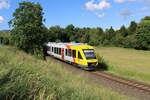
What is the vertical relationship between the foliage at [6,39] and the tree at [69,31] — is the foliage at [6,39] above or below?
below

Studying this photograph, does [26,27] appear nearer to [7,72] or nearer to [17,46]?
[17,46]

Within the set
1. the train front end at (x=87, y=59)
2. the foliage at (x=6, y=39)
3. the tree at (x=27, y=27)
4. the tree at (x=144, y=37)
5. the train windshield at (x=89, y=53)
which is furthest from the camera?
the tree at (x=144, y=37)

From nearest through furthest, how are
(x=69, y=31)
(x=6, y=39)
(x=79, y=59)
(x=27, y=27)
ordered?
(x=79, y=59)
(x=27, y=27)
(x=6, y=39)
(x=69, y=31)

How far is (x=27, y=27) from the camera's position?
20.0 m

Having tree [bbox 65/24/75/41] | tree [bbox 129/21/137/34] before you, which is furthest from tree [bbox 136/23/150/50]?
tree [bbox 65/24/75/41]

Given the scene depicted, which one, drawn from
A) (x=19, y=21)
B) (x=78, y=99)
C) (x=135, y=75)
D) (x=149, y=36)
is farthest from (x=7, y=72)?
(x=149, y=36)

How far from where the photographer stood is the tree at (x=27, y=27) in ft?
65.8

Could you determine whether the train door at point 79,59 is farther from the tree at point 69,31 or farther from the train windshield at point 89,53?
the tree at point 69,31

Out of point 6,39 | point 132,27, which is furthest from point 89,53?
point 132,27

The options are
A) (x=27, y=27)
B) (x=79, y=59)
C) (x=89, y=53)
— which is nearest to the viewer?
(x=89, y=53)

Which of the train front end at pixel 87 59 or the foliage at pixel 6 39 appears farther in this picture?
the foliage at pixel 6 39

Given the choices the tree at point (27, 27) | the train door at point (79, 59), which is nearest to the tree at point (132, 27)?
the tree at point (27, 27)

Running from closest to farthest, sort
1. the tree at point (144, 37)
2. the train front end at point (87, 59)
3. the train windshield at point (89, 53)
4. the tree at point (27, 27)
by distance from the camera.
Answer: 1. the train front end at point (87, 59)
2. the train windshield at point (89, 53)
3. the tree at point (27, 27)
4. the tree at point (144, 37)

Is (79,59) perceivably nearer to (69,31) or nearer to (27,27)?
(27,27)
